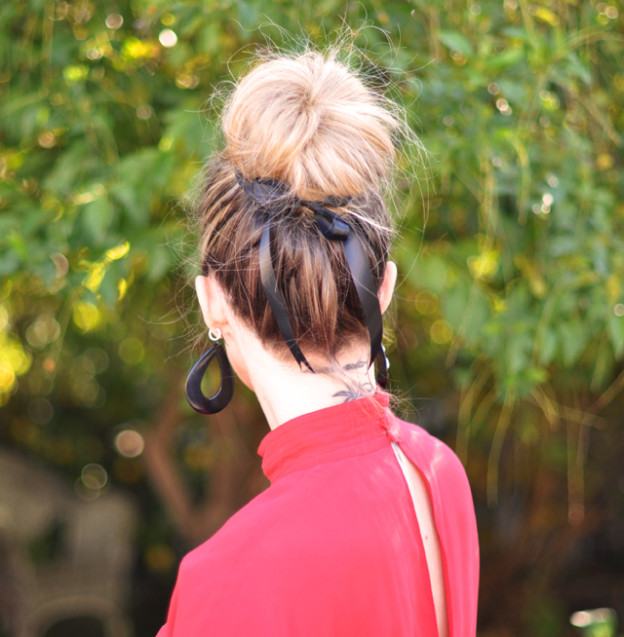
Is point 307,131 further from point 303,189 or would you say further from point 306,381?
point 306,381

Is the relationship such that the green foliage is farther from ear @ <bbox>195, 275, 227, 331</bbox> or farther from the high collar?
the high collar

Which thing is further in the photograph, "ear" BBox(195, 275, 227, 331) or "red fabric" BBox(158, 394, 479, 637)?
"ear" BBox(195, 275, 227, 331)

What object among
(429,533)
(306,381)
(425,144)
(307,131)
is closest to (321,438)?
(306,381)

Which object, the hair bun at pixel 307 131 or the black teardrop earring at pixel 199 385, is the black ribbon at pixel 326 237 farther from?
the black teardrop earring at pixel 199 385

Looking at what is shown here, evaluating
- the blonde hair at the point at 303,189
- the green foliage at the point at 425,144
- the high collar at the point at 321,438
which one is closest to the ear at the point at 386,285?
the blonde hair at the point at 303,189

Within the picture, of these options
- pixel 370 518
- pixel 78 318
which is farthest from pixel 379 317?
pixel 78 318

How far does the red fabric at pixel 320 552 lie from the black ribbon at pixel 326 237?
0.09 meters

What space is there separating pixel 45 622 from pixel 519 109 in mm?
3331

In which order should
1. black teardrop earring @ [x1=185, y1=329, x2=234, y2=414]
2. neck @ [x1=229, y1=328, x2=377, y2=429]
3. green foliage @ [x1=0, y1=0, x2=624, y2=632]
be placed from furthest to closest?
green foliage @ [x1=0, y1=0, x2=624, y2=632] < black teardrop earring @ [x1=185, y1=329, x2=234, y2=414] < neck @ [x1=229, y1=328, x2=377, y2=429]

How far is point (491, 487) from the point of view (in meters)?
3.32

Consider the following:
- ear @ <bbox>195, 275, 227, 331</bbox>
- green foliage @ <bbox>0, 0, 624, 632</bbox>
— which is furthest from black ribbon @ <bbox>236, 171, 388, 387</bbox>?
green foliage @ <bbox>0, 0, 624, 632</bbox>

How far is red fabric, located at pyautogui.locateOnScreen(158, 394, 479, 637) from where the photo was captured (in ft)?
2.37

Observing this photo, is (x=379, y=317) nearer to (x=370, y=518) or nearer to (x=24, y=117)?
(x=370, y=518)

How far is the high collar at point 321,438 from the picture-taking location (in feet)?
2.66
